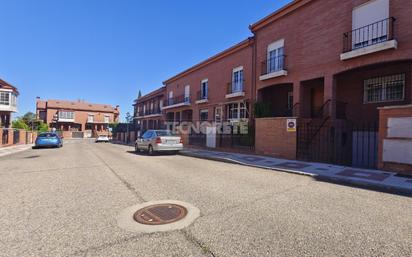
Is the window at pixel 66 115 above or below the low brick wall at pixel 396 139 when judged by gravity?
above

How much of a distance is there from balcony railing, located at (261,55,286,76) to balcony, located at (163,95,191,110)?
38.4 ft

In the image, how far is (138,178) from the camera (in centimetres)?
736

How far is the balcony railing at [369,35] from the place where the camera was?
10050 millimetres

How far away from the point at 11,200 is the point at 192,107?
2127cm

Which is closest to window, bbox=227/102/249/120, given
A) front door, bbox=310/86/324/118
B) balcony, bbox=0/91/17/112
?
front door, bbox=310/86/324/118

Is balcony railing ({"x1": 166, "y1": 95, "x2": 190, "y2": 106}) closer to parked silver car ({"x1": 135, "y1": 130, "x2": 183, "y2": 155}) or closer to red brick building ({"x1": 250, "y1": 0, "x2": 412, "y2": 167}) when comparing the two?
parked silver car ({"x1": 135, "y1": 130, "x2": 183, "y2": 155})

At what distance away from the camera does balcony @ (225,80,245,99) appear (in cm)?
1834

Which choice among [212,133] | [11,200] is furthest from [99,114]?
[11,200]

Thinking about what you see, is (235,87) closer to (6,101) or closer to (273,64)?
(273,64)

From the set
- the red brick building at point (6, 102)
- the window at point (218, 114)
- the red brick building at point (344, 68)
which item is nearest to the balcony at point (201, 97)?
the window at point (218, 114)

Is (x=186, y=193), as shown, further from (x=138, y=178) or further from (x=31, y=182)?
(x=31, y=182)

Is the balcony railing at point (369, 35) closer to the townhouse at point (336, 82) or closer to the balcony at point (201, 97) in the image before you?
the townhouse at point (336, 82)

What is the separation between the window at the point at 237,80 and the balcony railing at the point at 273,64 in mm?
2883

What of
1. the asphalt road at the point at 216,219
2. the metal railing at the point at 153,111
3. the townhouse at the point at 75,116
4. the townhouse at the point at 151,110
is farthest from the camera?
the townhouse at the point at 75,116
